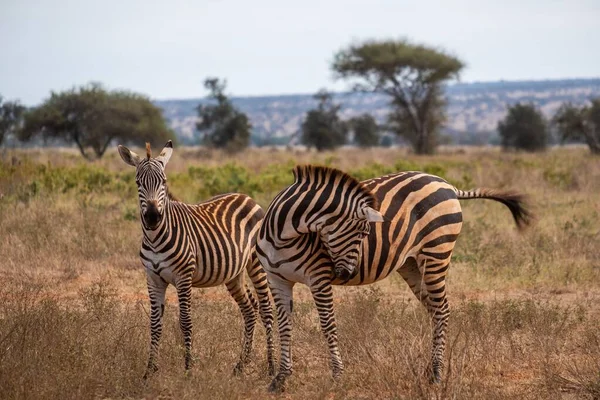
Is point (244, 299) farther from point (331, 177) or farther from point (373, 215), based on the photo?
point (373, 215)

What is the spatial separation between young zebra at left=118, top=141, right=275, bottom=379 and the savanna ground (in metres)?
0.29

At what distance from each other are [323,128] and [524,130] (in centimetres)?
1071

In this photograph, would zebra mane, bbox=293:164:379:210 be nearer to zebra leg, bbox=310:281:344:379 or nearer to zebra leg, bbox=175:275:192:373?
zebra leg, bbox=310:281:344:379

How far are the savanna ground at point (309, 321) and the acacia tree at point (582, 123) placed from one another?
2230 centimetres

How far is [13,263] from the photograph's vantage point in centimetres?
1023

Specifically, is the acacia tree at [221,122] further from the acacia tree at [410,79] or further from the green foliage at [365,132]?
the green foliage at [365,132]

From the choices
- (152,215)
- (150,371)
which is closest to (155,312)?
(150,371)

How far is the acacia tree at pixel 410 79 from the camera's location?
A: 135 feet

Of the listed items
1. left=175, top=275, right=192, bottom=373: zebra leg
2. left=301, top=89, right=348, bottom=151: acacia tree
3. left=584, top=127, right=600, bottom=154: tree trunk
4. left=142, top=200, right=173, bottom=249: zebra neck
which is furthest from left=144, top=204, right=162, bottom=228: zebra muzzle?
left=301, top=89, right=348, bottom=151: acacia tree

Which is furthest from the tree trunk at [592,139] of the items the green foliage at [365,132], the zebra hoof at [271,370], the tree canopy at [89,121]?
the zebra hoof at [271,370]

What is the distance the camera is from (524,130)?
46062 millimetres

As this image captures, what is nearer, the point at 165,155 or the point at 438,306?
the point at 165,155

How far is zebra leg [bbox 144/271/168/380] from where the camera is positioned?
6.43 m

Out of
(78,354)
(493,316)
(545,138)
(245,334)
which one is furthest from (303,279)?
(545,138)
